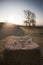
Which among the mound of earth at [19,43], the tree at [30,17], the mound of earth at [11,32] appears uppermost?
the tree at [30,17]

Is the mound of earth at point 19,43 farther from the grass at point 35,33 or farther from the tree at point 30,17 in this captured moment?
the tree at point 30,17

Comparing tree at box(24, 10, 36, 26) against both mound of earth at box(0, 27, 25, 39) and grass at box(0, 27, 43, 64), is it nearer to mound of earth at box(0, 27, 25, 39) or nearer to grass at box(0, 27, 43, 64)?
grass at box(0, 27, 43, 64)

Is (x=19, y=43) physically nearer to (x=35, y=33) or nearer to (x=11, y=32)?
(x=11, y=32)

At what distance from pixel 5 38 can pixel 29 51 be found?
0.52m

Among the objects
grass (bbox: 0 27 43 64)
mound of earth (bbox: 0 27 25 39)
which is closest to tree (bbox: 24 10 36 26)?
grass (bbox: 0 27 43 64)

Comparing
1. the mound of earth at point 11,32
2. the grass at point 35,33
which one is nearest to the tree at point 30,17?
the grass at point 35,33

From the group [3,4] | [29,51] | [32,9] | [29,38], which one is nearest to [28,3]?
[32,9]

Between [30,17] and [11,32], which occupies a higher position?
[30,17]

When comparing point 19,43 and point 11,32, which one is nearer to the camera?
point 19,43

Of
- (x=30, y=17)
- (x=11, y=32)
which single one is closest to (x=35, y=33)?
(x=30, y=17)

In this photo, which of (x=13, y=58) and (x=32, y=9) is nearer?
(x=13, y=58)

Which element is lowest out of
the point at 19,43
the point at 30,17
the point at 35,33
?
the point at 19,43

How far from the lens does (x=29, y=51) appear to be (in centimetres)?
260

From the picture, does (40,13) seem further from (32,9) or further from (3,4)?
(3,4)
